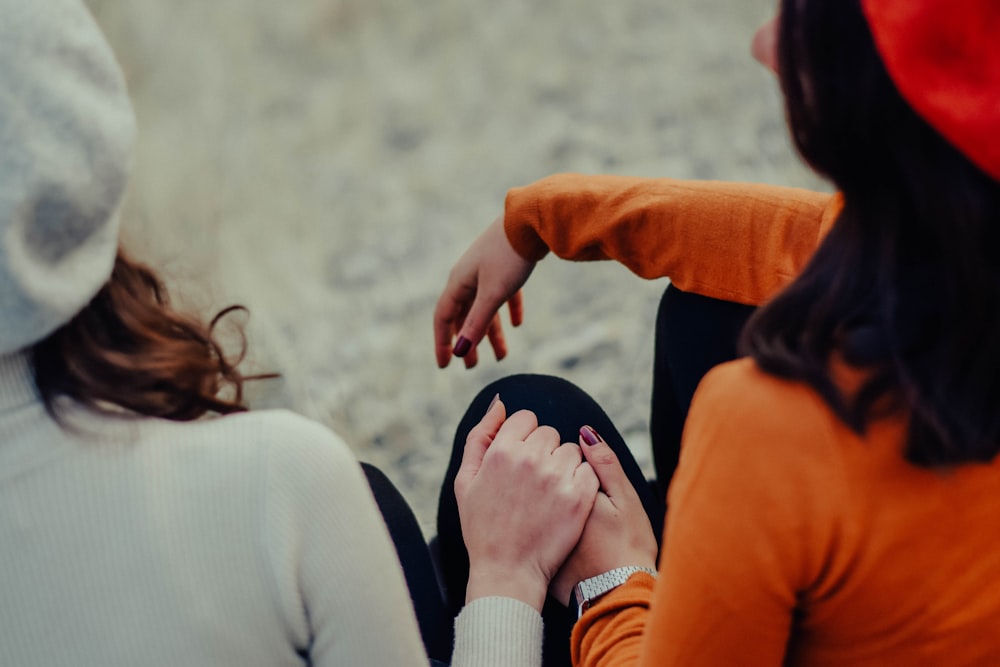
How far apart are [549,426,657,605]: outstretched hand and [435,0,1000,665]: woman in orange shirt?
0.72 ft

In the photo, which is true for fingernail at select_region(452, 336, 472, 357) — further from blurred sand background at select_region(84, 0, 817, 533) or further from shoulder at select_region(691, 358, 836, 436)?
shoulder at select_region(691, 358, 836, 436)

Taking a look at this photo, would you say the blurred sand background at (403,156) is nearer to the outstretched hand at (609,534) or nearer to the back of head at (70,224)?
the outstretched hand at (609,534)

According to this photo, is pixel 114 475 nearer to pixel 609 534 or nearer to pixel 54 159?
pixel 54 159

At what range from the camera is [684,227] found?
2.54 ft

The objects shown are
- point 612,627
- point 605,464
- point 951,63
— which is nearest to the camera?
point 951,63

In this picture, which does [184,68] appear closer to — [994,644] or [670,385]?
[670,385]

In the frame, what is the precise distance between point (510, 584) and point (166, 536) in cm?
30

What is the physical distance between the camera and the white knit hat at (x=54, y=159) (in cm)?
40

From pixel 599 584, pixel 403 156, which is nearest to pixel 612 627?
pixel 599 584

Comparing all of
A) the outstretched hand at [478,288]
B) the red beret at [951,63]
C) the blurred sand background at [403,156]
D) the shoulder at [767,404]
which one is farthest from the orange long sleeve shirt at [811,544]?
the blurred sand background at [403,156]

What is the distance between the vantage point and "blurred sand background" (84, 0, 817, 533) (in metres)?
1.19

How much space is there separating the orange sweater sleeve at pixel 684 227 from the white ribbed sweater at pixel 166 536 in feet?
1.33

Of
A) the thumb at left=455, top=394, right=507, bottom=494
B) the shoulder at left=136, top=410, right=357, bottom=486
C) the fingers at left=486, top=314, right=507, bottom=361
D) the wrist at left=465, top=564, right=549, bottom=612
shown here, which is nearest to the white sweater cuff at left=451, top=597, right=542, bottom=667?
the wrist at left=465, top=564, right=549, bottom=612

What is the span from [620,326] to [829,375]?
824 mm
